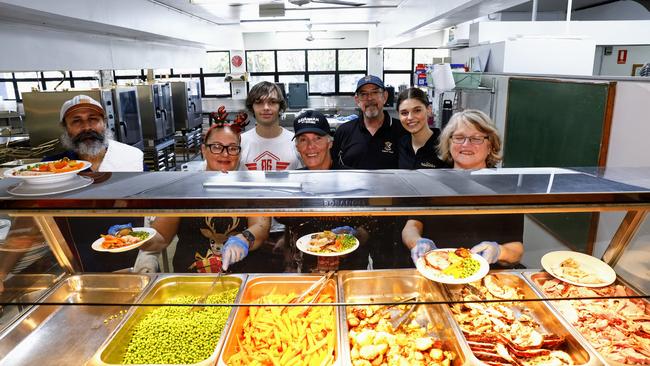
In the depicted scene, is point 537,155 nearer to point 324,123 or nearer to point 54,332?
point 324,123

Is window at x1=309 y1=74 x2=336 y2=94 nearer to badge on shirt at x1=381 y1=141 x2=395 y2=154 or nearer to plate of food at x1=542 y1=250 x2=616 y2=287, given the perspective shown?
badge on shirt at x1=381 y1=141 x2=395 y2=154

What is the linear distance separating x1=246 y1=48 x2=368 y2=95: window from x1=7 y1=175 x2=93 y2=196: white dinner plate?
43.6 feet

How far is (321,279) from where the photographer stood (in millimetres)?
1905

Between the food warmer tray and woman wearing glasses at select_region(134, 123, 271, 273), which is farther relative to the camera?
woman wearing glasses at select_region(134, 123, 271, 273)

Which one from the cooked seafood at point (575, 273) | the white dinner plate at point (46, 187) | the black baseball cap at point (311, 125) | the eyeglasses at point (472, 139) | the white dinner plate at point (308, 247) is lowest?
the cooked seafood at point (575, 273)

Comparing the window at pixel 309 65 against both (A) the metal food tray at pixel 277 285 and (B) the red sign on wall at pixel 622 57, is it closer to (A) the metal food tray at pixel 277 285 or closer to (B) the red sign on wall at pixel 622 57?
(B) the red sign on wall at pixel 622 57

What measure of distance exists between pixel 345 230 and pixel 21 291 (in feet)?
4.72

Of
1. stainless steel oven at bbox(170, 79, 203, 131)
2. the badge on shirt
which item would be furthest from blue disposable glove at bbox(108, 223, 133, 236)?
stainless steel oven at bbox(170, 79, 203, 131)

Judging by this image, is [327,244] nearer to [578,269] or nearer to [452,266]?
[452,266]

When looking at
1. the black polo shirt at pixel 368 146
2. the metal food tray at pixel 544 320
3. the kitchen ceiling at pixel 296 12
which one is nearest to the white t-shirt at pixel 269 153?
the black polo shirt at pixel 368 146

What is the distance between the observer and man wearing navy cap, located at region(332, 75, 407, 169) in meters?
3.82

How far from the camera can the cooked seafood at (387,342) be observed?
1.59m

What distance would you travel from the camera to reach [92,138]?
3.70 m

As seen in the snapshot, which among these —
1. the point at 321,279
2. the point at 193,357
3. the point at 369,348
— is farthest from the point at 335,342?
the point at 193,357
